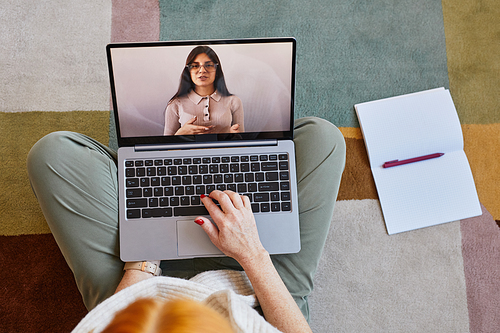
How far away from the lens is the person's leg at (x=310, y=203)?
31.1 inches

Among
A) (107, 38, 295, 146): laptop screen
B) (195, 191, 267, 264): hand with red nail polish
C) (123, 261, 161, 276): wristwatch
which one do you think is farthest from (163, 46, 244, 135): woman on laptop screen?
(123, 261, 161, 276): wristwatch

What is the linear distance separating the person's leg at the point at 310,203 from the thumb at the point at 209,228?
16cm

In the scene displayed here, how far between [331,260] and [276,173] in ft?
1.34

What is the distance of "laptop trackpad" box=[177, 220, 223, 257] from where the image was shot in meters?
0.74

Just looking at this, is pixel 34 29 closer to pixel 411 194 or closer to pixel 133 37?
pixel 133 37

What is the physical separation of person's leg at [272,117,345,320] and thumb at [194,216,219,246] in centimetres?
16

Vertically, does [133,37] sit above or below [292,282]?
above

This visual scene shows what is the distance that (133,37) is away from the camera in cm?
106

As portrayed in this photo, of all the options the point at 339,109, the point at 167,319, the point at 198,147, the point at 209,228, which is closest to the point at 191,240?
the point at 209,228

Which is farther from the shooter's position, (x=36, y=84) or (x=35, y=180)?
(x=36, y=84)

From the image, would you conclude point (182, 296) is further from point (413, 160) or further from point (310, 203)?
point (413, 160)

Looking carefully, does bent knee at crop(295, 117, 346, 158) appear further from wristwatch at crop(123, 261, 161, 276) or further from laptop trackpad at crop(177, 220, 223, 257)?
wristwatch at crop(123, 261, 161, 276)

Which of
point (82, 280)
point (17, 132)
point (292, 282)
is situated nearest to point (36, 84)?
point (17, 132)

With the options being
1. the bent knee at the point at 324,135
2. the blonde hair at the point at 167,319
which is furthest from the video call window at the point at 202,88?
the blonde hair at the point at 167,319
